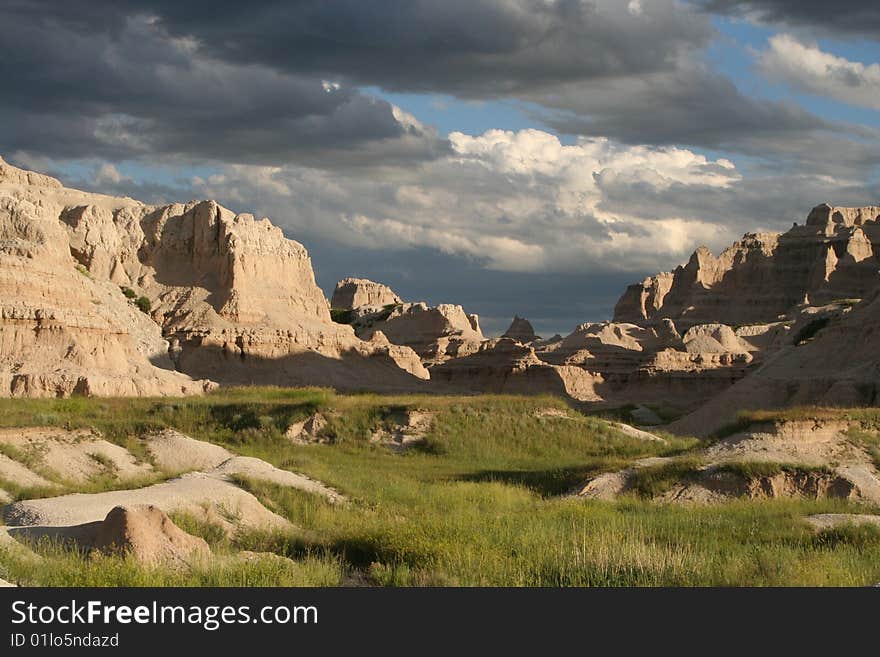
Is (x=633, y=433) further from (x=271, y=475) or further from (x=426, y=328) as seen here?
(x=426, y=328)

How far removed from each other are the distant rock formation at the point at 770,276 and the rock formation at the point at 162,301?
92.2 m

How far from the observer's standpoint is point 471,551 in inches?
636

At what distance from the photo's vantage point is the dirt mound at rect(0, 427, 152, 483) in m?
29.6

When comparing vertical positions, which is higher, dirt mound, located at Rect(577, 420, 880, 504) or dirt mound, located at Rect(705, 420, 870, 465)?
dirt mound, located at Rect(705, 420, 870, 465)

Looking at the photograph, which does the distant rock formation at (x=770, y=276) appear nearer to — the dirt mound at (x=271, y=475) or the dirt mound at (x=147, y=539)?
the dirt mound at (x=271, y=475)

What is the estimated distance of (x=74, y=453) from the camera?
102ft

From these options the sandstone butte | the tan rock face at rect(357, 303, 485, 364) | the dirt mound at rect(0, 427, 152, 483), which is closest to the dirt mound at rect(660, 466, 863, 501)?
the dirt mound at rect(0, 427, 152, 483)

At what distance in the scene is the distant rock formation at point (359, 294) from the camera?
518 feet

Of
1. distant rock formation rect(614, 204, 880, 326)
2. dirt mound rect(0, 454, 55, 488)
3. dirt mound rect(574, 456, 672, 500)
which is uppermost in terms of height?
distant rock formation rect(614, 204, 880, 326)

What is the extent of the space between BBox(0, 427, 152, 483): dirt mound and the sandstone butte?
15.6 metres

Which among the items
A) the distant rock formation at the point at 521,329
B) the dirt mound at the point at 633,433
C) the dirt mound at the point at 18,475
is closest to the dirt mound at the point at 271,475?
the dirt mound at the point at 18,475

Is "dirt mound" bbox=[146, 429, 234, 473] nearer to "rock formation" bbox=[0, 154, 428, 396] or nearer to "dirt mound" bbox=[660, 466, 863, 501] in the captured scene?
"dirt mound" bbox=[660, 466, 863, 501]

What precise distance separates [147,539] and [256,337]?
181 ft
